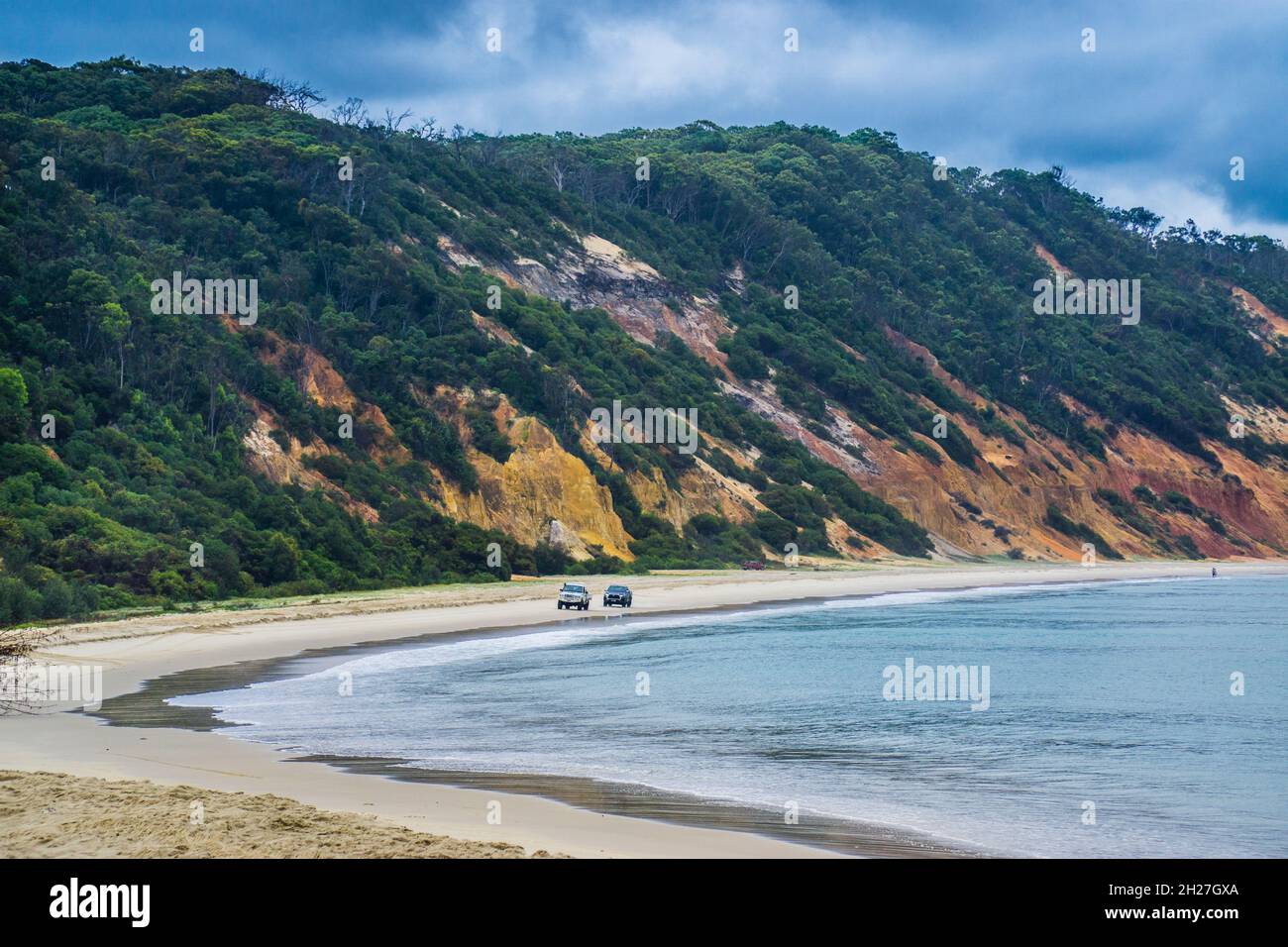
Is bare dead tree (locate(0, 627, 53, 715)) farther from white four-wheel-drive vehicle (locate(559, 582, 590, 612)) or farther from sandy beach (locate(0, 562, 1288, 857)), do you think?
white four-wheel-drive vehicle (locate(559, 582, 590, 612))

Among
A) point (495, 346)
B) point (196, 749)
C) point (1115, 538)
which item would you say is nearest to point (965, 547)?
point (1115, 538)

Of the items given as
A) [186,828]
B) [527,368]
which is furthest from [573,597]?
[186,828]

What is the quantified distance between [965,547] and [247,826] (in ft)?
252

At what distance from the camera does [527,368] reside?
65.8m

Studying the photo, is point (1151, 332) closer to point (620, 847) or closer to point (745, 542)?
point (745, 542)

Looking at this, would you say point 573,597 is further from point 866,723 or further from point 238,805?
point 238,805

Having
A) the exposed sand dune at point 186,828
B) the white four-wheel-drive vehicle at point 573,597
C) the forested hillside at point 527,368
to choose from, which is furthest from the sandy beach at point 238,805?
the white four-wheel-drive vehicle at point 573,597

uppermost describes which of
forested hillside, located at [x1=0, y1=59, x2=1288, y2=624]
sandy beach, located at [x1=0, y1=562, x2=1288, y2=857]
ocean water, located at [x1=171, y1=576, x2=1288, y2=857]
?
forested hillside, located at [x1=0, y1=59, x2=1288, y2=624]

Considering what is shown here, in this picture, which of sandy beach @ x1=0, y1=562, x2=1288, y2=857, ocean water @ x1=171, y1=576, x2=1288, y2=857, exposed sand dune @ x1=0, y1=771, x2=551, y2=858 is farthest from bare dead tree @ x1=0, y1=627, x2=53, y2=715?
exposed sand dune @ x1=0, y1=771, x2=551, y2=858

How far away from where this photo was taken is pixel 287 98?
8800 cm

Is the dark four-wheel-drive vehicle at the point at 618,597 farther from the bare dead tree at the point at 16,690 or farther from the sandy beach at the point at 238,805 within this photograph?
the bare dead tree at the point at 16,690

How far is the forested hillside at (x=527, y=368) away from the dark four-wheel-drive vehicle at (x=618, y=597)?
7.43 metres

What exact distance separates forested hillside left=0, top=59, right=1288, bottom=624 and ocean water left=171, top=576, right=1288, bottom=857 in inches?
500

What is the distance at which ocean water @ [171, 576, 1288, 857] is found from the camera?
1430 cm
